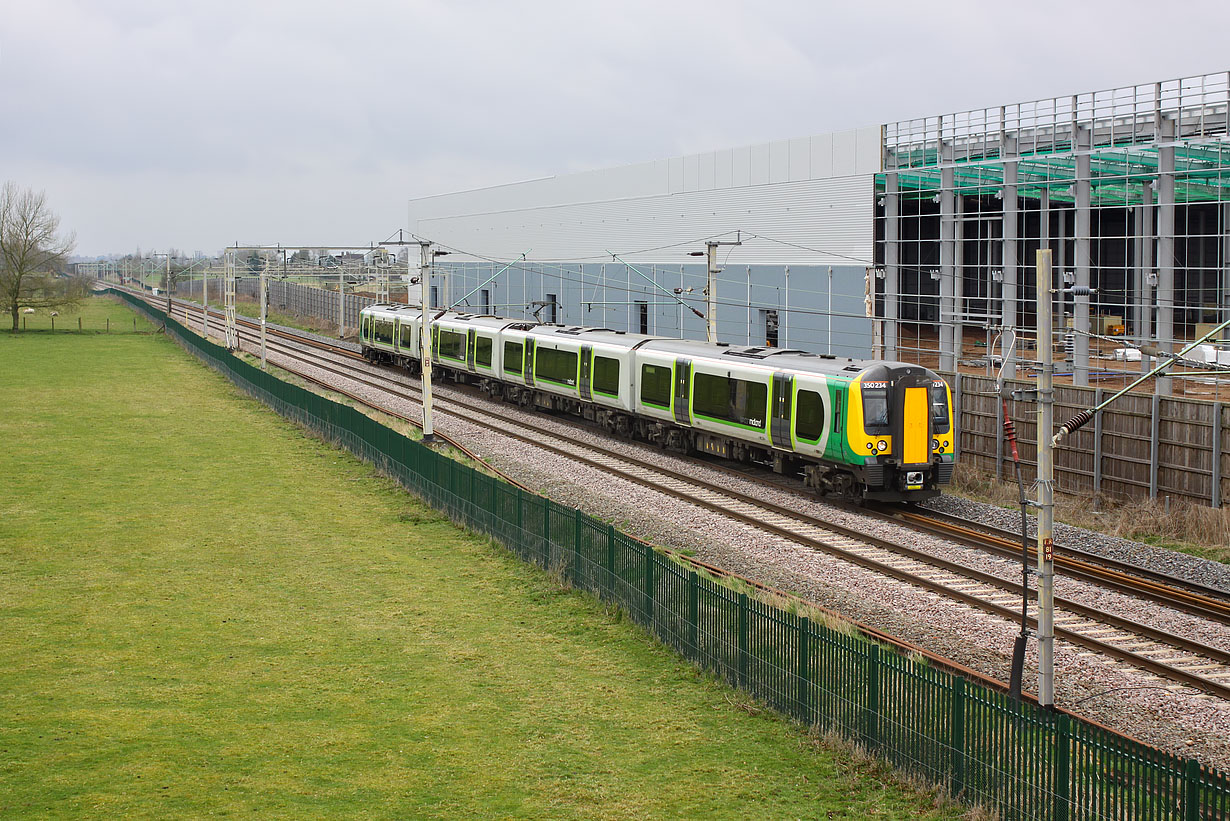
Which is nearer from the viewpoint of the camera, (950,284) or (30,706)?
(30,706)

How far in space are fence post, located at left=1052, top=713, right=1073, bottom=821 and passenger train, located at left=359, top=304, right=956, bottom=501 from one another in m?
14.4

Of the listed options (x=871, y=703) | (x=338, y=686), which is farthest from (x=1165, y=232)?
(x=338, y=686)

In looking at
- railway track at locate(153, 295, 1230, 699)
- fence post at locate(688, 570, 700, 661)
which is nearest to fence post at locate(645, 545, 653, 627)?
fence post at locate(688, 570, 700, 661)

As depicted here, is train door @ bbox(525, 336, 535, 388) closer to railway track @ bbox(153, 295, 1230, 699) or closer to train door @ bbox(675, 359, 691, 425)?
railway track @ bbox(153, 295, 1230, 699)

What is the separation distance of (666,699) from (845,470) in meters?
12.1

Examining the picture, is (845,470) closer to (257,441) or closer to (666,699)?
(666,699)

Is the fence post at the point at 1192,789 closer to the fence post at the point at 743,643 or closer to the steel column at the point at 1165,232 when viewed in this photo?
the fence post at the point at 743,643

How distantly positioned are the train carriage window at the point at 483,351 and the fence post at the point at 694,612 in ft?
103

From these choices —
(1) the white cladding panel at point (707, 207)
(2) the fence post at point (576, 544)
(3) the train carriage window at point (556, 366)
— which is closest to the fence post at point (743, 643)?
(2) the fence post at point (576, 544)

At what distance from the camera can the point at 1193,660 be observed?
15.3 meters

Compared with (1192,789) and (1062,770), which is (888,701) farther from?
(1192,789)

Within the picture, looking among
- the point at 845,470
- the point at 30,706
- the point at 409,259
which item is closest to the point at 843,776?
the point at 30,706

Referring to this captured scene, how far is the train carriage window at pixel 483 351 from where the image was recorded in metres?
46.2

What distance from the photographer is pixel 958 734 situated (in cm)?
1105
